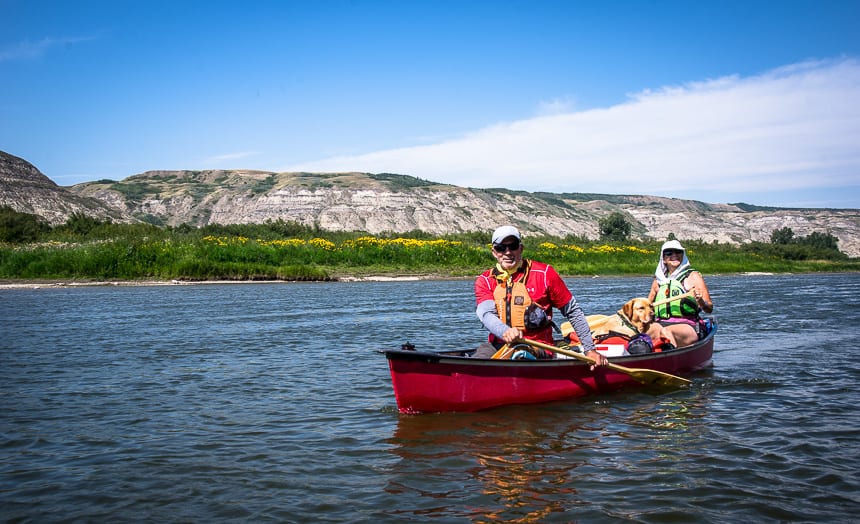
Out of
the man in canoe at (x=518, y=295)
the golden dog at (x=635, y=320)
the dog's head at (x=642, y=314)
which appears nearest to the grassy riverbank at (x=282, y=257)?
the golden dog at (x=635, y=320)

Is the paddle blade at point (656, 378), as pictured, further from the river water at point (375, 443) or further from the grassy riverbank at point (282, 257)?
the grassy riverbank at point (282, 257)

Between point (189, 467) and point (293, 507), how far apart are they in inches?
64.5

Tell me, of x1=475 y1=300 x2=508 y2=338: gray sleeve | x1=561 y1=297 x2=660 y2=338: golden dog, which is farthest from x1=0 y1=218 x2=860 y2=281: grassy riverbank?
x1=475 y1=300 x2=508 y2=338: gray sleeve

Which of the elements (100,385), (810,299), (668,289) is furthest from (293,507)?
(810,299)

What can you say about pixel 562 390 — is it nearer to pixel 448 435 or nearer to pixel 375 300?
pixel 448 435

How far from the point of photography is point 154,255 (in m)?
38.8

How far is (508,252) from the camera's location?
26.2 ft

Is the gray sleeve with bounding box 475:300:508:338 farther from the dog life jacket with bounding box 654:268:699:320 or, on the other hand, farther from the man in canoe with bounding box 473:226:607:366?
the dog life jacket with bounding box 654:268:699:320

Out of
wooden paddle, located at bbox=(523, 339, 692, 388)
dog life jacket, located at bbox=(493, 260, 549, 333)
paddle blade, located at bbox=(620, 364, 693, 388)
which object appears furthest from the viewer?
paddle blade, located at bbox=(620, 364, 693, 388)

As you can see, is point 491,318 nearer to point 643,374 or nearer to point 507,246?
point 507,246

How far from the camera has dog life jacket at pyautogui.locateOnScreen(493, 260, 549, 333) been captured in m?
8.24

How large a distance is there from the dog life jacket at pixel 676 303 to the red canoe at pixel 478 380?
8.78 ft

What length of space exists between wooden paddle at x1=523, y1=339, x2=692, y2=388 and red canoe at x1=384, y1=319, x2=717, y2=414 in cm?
16

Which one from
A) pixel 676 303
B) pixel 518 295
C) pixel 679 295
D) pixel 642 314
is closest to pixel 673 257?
pixel 679 295
